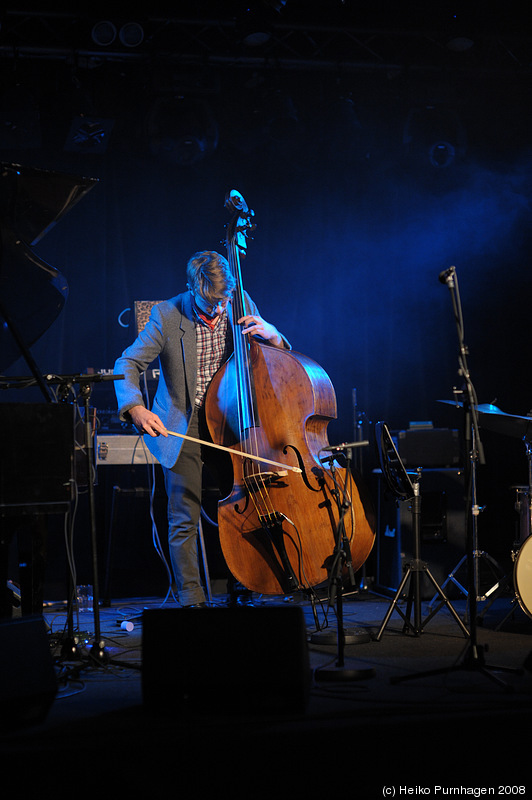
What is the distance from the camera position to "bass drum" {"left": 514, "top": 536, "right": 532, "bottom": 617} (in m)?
3.90

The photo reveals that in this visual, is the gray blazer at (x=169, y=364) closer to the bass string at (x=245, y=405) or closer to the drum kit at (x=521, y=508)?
the bass string at (x=245, y=405)

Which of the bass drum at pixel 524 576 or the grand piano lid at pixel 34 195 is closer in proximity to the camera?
the grand piano lid at pixel 34 195

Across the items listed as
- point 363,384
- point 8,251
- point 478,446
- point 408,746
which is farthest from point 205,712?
point 363,384

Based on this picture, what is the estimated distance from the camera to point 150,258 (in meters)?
6.50

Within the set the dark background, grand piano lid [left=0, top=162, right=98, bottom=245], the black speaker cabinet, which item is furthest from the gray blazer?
the black speaker cabinet

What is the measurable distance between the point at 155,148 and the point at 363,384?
263cm

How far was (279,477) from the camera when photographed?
12.1 ft

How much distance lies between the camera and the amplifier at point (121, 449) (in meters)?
5.05

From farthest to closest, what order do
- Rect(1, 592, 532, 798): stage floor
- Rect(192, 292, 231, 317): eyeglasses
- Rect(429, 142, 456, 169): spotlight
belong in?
Rect(429, 142, 456, 169): spotlight < Rect(192, 292, 231, 317): eyeglasses < Rect(1, 592, 532, 798): stage floor

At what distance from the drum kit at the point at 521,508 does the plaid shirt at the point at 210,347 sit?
4.17 feet

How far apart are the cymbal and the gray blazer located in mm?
1173

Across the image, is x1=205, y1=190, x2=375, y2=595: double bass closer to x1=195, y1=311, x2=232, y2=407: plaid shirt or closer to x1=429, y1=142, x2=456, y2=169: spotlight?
x1=195, y1=311, x2=232, y2=407: plaid shirt

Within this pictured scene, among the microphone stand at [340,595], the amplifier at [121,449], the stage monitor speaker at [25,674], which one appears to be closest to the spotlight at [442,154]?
the amplifier at [121,449]

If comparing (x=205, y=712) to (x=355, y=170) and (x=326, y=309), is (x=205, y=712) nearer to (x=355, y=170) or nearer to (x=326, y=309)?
(x=326, y=309)
